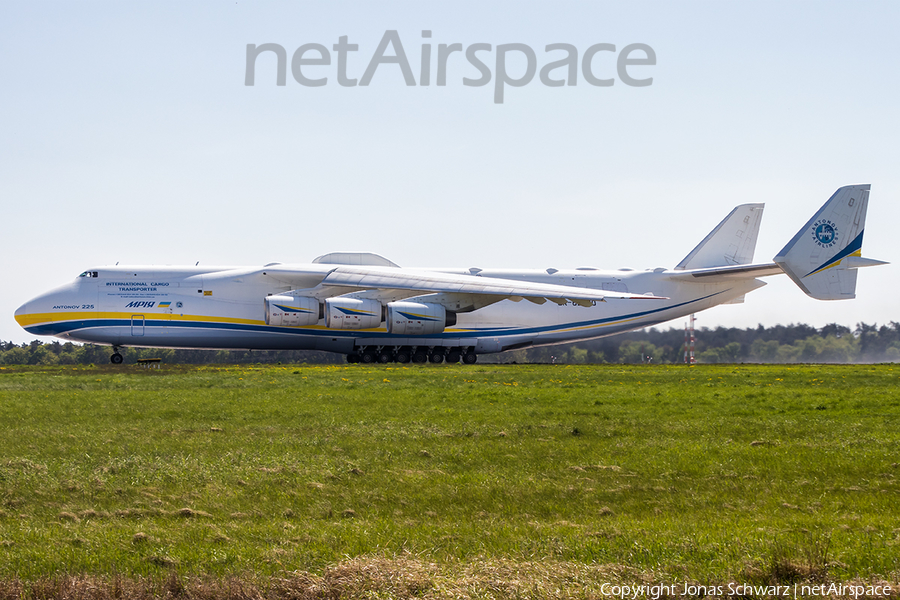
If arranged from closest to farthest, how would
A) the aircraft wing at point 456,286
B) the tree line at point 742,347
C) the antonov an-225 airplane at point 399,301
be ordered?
the aircraft wing at point 456,286, the antonov an-225 airplane at point 399,301, the tree line at point 742,347

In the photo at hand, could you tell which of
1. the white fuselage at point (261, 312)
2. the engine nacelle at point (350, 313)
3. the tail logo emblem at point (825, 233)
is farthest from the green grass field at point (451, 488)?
the tail logo emblem at point (825, 233)

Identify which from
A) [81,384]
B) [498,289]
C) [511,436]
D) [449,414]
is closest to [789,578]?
[511,436]

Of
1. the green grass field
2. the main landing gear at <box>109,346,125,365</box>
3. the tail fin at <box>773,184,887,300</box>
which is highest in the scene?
the tail fin at <box>773,184,887,300</box>

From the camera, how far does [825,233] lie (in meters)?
33.3

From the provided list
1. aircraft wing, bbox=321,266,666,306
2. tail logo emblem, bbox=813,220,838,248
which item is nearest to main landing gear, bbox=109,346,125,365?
aircraft wing, bbox=321,266,666,306

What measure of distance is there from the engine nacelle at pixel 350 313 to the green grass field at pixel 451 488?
1677 cm

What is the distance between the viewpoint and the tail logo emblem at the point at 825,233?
33.2m

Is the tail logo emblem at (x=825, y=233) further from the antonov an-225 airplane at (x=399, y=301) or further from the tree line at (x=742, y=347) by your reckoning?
the tree line at (x=742, y=347)

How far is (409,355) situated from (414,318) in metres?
3.24

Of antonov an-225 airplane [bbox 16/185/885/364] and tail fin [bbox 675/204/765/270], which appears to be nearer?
antonov an-225 airplane [bbox 16/185/885/364]

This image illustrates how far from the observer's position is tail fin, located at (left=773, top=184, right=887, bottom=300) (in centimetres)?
3303

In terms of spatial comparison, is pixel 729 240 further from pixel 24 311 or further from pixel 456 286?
pixel 24 311

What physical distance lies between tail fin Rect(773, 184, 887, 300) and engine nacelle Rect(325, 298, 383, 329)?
16670 mm

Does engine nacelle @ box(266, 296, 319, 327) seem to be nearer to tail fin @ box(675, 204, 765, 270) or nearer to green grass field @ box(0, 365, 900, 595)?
green grass field @ box(0, 365, 900, 595)
